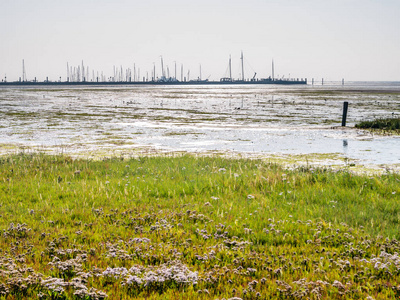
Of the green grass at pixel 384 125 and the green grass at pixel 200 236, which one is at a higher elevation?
the green grass at pixel 384 125

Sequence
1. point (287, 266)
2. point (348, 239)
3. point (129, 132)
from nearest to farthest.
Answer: point (287, 266) → point (348, 239) → point (129, 132)

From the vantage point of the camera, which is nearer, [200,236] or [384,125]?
[200,236]

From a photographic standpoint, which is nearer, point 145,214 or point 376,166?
point 145,214

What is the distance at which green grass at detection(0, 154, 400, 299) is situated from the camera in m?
6.21

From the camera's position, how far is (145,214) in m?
9.85

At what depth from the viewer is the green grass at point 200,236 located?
6.21 meters

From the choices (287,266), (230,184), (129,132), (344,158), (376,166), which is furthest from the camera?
(129,132)

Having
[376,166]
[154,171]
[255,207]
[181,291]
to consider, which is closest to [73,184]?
[154,171]

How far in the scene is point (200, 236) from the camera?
8555 millimetres

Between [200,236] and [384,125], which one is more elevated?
[384,125]

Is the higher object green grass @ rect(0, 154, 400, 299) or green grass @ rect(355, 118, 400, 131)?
green grass @ rect(355, 118, 400, 131)

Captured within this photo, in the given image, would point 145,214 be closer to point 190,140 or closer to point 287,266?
point 287,266

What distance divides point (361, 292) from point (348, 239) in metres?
2.39

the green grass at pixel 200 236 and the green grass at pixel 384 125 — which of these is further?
the green grass at pixel 384 125
